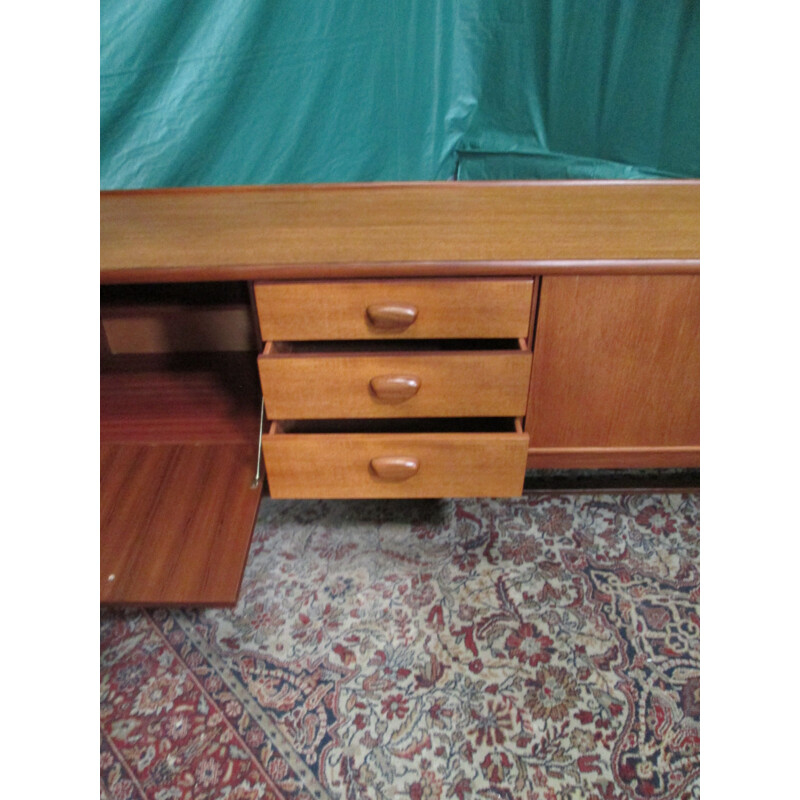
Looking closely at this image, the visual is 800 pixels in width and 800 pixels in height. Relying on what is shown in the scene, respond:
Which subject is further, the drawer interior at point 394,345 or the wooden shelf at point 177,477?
the drawer interior at point 394,345

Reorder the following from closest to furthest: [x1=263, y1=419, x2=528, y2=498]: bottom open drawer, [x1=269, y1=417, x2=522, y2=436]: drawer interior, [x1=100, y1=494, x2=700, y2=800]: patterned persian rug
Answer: [x1=100, y1=494, x2=700, y2=800]: patterned persian rug < [x1=263, y1=419, x2=528, y2=498]: bottom open drawer < [x1=269, y1=417, x2=522, y2=436]: drawer interior

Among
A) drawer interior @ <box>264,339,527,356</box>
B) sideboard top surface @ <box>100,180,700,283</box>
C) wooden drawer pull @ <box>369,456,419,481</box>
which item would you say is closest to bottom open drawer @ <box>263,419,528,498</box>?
wooden drawer pull @ <box>369,456,419,481</box>

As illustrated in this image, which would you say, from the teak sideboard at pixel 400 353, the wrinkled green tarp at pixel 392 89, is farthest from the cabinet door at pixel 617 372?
the wrinkled green tarp at pixel 392 89

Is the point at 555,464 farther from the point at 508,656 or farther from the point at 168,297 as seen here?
the point at 168,297

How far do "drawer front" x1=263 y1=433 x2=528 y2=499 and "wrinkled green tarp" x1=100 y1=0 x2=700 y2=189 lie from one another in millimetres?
569

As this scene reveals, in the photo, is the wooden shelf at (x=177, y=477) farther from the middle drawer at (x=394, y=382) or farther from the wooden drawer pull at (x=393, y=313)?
the wooden drawer pull at (x=393, y=313)

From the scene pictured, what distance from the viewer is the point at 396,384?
0.82 meters

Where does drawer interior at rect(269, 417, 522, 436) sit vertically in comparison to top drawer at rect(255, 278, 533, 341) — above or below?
below

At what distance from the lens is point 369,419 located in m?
0.98

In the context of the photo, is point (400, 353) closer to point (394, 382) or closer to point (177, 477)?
point (394, 382)

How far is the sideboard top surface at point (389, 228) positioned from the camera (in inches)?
31.0

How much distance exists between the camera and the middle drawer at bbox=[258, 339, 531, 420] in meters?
0.81

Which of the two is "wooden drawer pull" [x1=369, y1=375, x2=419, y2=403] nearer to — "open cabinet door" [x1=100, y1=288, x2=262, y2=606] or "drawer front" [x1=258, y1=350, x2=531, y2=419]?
"drawer front" [x1=258, y1=350, x2=531, y2=419]

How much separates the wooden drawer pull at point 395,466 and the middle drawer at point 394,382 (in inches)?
2.5
